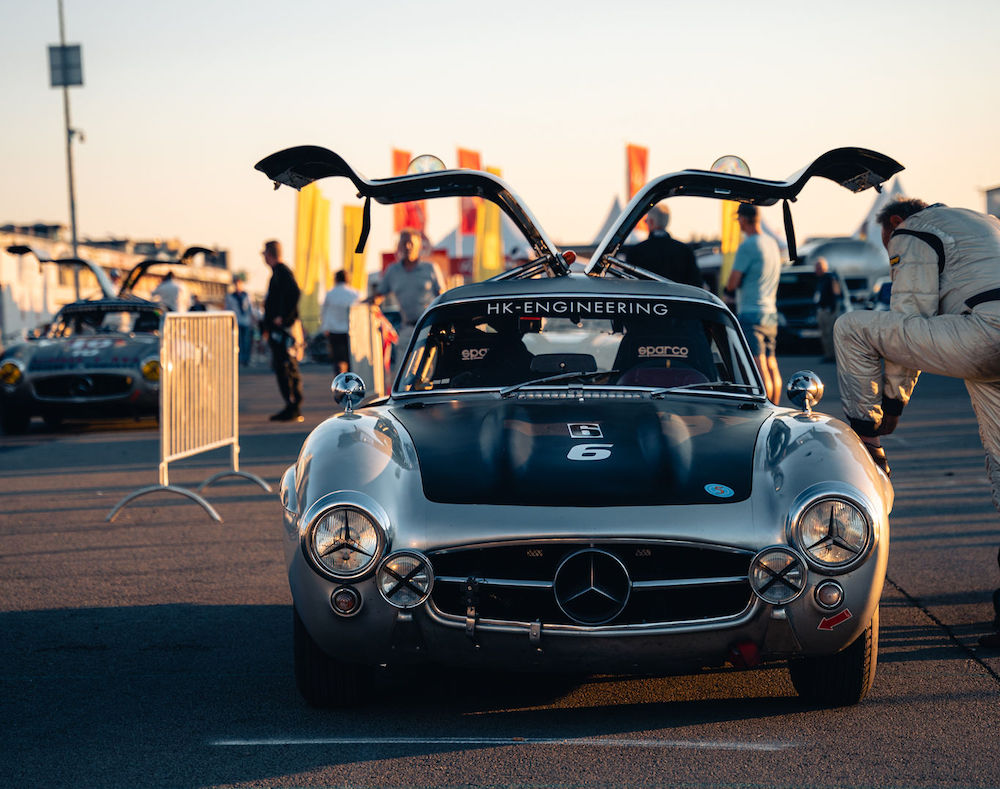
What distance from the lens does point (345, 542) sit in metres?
3.62

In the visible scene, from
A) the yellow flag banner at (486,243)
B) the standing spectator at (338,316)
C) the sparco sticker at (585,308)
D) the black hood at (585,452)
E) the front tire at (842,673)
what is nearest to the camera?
the black hood at (585,452)

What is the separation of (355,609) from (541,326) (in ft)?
6.50

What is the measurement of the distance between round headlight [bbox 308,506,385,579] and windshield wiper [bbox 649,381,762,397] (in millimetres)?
1465

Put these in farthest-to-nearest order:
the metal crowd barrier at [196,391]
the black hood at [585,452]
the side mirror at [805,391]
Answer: the metal crowd barrier at [196,391] < the side mirror at [805,391] < the black hood at [585,452]

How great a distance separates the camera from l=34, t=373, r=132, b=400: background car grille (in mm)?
12914

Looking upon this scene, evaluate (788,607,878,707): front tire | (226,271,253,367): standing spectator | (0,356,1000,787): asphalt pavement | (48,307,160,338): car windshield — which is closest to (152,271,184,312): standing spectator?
(48,307,160,338): car windshield

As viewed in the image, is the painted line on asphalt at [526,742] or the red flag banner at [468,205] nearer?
the painted line on asphalt at [526,742]

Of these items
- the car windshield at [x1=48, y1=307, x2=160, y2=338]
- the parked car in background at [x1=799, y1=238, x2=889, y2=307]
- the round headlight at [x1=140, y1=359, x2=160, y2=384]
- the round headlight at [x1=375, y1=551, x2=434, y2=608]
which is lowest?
the parked car in background at [x1=799, y1=238, x2=889, y2=307]

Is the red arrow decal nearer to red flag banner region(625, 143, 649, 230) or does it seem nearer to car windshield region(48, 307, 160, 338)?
car windshield region(48, 307, 160, 338)

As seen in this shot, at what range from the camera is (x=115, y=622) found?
205 inches

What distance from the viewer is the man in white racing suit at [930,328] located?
4.84 m

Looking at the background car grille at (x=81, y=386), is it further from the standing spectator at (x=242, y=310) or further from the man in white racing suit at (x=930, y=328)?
the standing spectator at (x=242, y=310)

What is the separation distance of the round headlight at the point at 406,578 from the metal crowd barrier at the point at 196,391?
3947 mm

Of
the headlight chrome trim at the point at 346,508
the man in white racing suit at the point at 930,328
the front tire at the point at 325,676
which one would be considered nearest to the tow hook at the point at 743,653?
the headlight chrome trim at the point at 346,508
